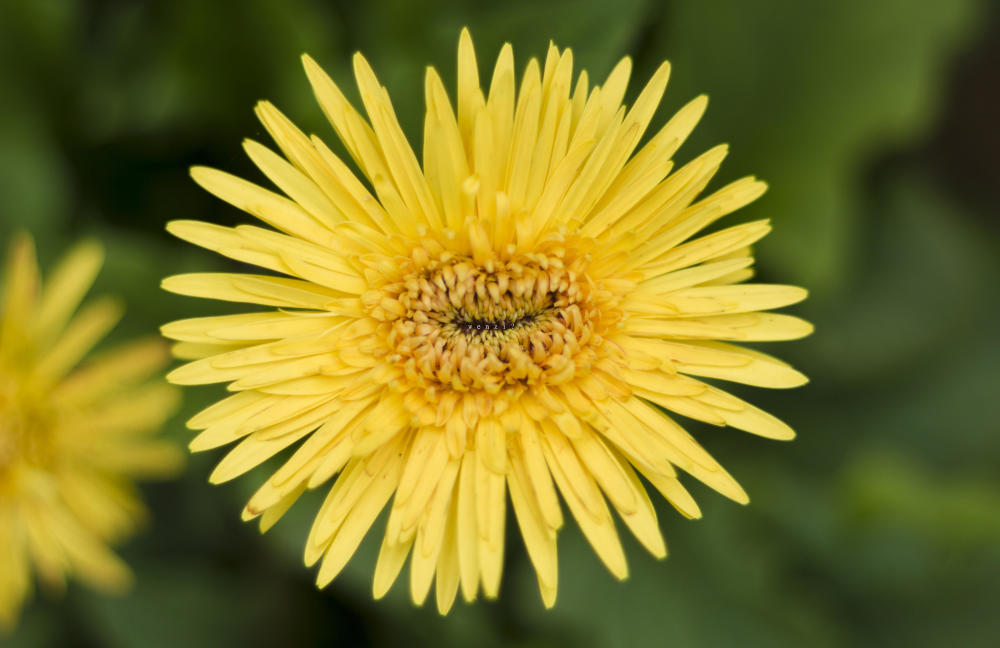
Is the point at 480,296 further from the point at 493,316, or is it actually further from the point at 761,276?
the point at 761,276

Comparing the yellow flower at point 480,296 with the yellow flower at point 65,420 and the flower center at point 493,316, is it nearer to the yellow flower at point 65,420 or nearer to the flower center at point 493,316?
the flower center at point 493,316

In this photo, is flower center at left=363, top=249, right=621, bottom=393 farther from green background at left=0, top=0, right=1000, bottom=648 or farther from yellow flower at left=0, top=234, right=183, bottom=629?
yellow flower at left=0, top=234, right=183, bottom=629

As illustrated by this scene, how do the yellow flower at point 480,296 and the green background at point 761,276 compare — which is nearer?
the yellow flower at point 480,296

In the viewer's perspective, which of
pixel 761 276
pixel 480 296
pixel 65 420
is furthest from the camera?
pixel 761 276

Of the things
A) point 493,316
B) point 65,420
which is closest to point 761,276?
point 493,316

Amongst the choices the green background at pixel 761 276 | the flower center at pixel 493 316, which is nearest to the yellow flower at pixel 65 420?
the green background at pixel 761 276

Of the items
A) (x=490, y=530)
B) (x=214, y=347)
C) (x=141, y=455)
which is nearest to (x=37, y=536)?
(x=141, y=455)

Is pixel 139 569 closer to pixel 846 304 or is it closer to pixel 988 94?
pixel 846 304
